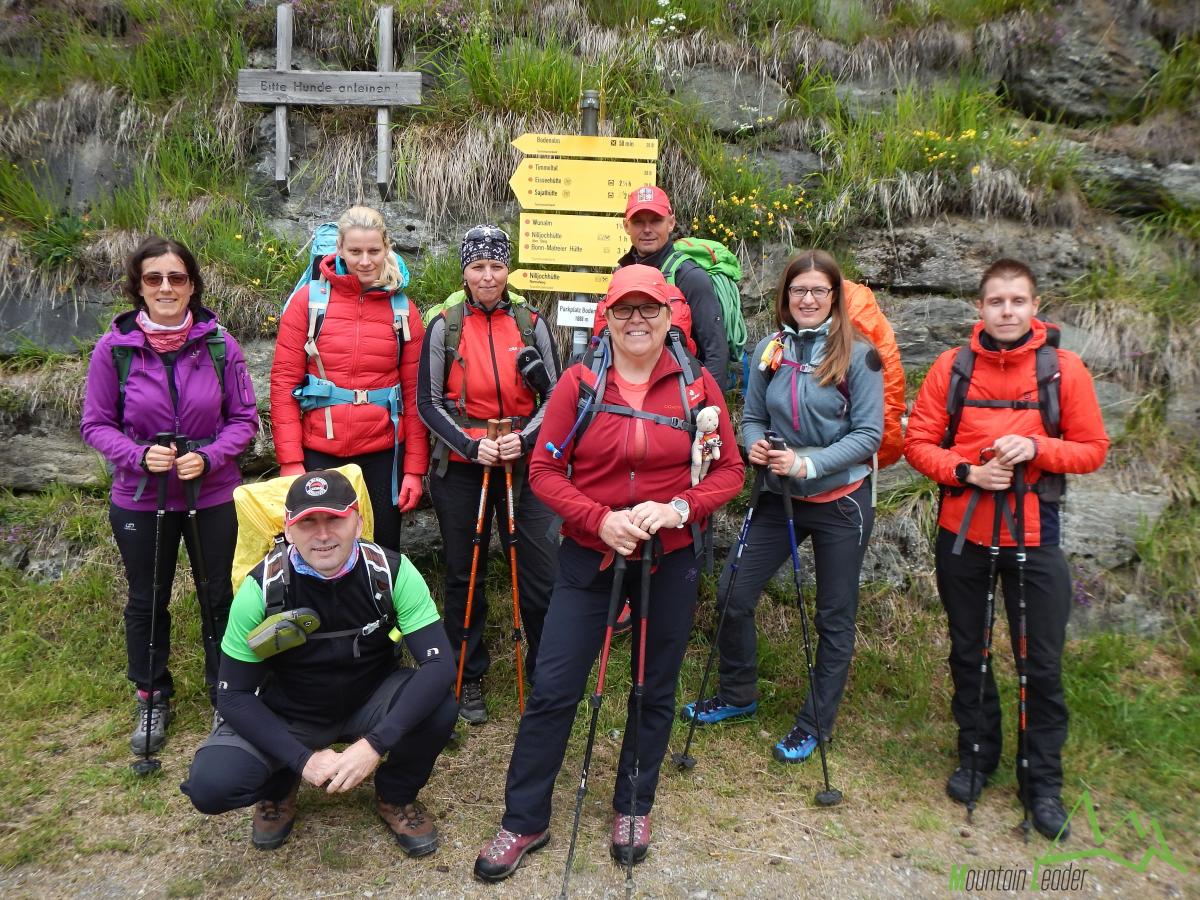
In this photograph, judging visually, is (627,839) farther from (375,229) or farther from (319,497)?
(375,229)

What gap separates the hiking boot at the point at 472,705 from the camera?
203 inches

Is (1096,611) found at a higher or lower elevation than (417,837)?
higher

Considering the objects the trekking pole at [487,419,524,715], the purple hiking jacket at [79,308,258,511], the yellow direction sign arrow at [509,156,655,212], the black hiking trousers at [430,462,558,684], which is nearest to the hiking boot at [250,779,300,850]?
the black hiking trousers at [430,462,558,684]

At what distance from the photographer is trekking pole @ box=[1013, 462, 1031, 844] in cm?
407

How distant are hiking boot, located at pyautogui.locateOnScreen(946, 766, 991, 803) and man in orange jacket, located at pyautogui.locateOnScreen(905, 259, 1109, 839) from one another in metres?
0.01

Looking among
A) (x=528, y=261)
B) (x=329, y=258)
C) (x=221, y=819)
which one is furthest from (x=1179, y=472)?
(x=221, y=819)

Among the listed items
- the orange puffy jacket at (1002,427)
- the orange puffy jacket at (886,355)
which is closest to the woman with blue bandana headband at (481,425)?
the orange puffy jacket at (886,355)

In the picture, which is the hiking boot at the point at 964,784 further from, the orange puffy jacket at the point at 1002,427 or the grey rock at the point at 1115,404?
the grey rock at the point at 1115,404

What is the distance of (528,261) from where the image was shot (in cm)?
641

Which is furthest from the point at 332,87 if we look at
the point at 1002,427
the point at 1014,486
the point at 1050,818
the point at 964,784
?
the point at 1050,818

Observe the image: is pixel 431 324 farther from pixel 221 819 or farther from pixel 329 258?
pixel 221 819

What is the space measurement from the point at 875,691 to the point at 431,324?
3930mm

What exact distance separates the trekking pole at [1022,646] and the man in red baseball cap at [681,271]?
188 cm

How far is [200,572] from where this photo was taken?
469cm
